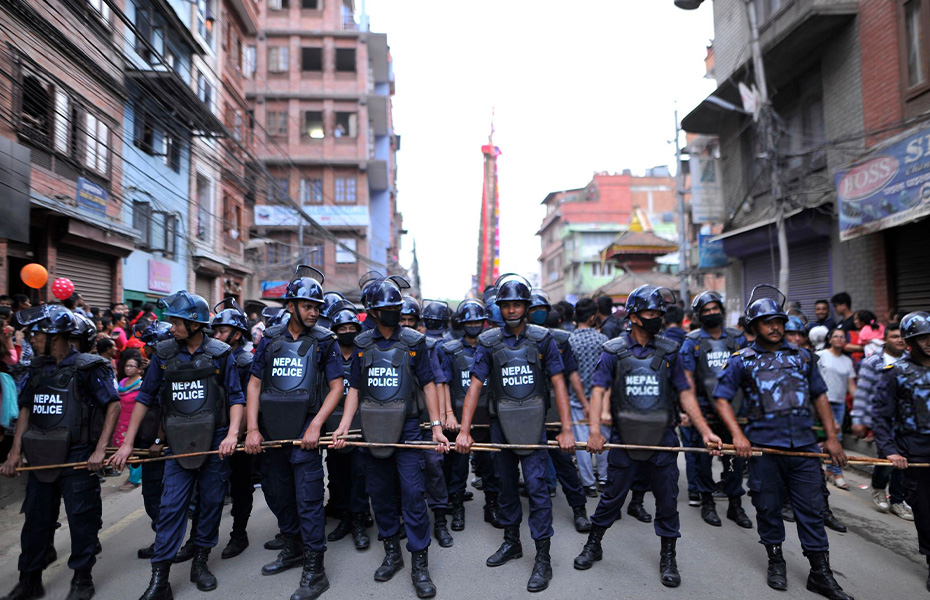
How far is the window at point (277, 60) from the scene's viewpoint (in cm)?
3528

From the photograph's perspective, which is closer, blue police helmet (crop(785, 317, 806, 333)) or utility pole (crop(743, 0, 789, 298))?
blue police helmet (crop(785, 317, 806, 333))

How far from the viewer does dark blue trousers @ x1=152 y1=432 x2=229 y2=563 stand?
397 cm

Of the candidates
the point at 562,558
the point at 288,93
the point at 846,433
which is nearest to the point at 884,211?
the point at 846,433

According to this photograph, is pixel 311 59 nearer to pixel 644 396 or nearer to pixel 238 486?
pixel 238 486

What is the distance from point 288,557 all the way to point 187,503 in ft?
2.93

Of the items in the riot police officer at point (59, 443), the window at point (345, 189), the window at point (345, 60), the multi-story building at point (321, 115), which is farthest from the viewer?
the window at point (345, 60)

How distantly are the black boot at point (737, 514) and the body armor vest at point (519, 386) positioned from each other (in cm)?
245

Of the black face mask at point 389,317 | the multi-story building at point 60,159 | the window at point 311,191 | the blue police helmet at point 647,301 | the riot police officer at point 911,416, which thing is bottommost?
the riot police officer at point 911,416

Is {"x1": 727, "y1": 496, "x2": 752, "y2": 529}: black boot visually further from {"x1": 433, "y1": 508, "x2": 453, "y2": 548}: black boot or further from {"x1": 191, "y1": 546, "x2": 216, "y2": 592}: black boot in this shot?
{"x1": 191, "y1": 546, "x2": 216, "y2": 592}: black boot

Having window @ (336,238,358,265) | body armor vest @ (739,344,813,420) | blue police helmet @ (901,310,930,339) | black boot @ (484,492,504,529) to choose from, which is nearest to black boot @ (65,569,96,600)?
black boot @ (484,492,504,529)

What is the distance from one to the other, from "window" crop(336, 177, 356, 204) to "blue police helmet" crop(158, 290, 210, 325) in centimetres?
3209

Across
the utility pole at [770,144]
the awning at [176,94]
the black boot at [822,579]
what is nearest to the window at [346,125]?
the awning at [176,94]

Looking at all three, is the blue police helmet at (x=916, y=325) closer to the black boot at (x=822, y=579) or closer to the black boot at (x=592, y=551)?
the black boot at (x=822, y=579)

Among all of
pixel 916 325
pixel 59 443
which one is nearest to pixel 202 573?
pixel 59 443
